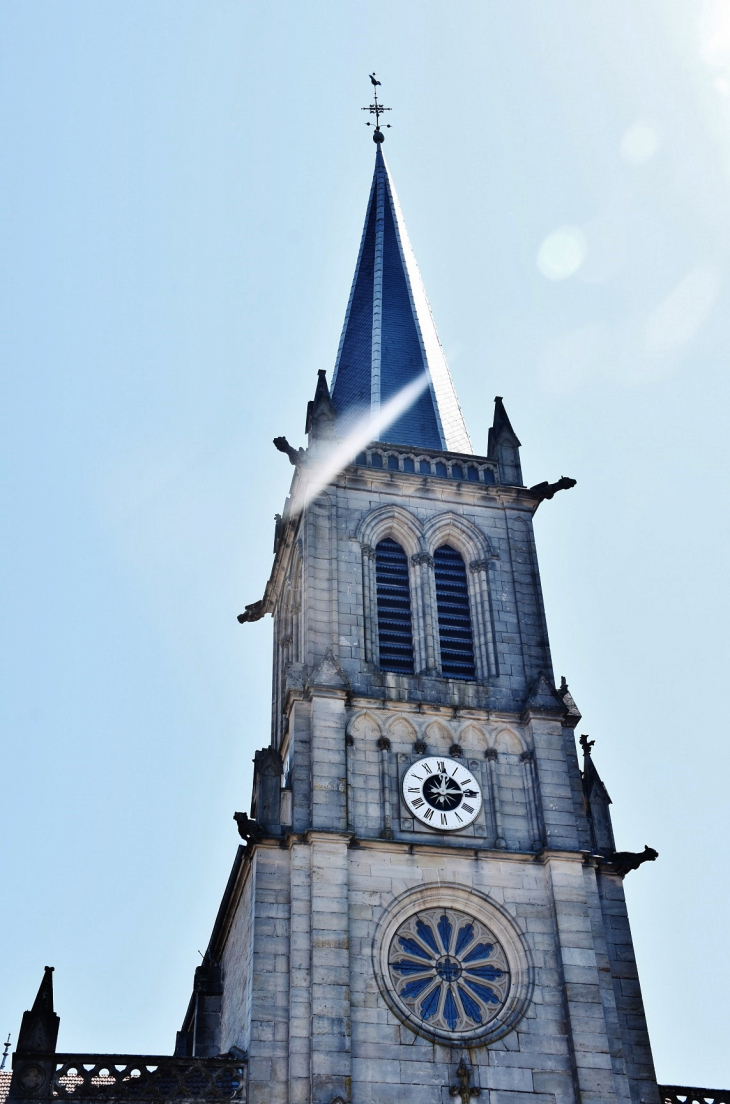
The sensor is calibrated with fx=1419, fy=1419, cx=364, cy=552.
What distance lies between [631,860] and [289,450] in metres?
10.9

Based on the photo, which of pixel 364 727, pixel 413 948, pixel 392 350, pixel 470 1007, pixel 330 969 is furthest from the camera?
pixel 392 350

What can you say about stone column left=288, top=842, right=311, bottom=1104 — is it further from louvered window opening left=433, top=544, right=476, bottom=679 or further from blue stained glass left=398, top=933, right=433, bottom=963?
louvered window opening left=433, top=544, right=476, bottom=679

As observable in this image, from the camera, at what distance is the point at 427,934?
891 inches

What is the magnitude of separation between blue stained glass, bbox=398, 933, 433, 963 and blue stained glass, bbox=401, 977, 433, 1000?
1.17 feet

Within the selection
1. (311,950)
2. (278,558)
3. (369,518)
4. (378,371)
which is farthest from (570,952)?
(378,371)

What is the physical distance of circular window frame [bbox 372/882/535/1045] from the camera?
2144cm

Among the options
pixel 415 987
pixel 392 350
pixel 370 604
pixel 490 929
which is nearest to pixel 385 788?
pixel 490 929

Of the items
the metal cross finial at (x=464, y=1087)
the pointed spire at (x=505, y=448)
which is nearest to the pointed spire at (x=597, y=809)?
the metal cross finial at (x=464, y=1087)

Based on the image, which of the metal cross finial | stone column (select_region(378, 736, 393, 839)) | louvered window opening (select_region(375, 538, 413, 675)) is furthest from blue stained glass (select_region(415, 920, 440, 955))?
louvered window opening (select_region(375, 538, 413, 675))

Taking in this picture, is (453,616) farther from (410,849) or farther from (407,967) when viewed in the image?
(407,967)

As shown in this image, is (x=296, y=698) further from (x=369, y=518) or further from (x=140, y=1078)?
(x=140, y=1078)

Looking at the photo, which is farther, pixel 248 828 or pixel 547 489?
pixel 547 489

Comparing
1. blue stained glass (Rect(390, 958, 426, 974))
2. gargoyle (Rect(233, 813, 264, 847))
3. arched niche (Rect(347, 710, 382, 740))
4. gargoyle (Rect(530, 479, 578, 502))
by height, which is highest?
gargoyle (Rect(530, 479, 578, 502))

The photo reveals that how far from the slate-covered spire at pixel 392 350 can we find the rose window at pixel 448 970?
11.6 metres
